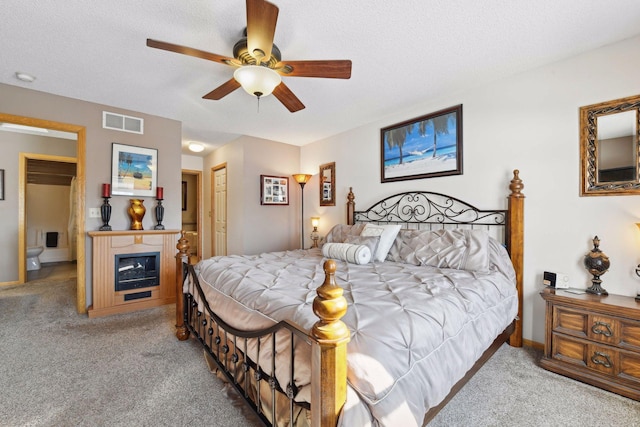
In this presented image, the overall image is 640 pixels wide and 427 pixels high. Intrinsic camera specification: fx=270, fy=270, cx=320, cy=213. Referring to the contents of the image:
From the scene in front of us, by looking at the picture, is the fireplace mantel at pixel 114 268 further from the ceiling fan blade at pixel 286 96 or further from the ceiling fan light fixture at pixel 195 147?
the ceiling fan blade at pixel 286 96

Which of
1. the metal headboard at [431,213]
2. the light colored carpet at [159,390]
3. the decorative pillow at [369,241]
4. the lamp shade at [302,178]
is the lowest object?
the light colored carpet at [159,390]

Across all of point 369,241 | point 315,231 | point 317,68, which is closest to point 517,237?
point 369,241

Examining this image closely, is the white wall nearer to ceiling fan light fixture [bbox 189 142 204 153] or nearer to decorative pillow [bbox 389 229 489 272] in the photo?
decorative pillow [bbox 389 229 489 272]

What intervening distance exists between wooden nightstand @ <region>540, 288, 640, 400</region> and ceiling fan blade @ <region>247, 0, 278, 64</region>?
264 cm

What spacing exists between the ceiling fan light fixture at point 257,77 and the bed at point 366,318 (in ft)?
4.38

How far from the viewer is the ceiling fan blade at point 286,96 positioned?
7.14 feet

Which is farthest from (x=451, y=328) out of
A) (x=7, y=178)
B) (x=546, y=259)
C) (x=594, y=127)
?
(x=7, y=178)

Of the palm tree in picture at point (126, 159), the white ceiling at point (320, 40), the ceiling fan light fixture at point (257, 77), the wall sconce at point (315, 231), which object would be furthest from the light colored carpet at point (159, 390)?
the white ceiling at point (320, 40)

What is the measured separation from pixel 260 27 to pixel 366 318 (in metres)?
A: 1.64

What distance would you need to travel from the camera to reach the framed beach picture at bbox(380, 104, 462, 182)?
293 centimetres

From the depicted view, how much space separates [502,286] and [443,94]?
205cm

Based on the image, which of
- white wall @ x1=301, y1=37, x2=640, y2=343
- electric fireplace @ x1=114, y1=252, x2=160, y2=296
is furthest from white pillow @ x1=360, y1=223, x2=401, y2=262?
electric fireplace @ x1=114, y1=252, x2=160, y2=296

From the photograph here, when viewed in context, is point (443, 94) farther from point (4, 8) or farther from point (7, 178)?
point (7, 178)

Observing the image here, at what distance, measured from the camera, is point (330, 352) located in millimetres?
885
